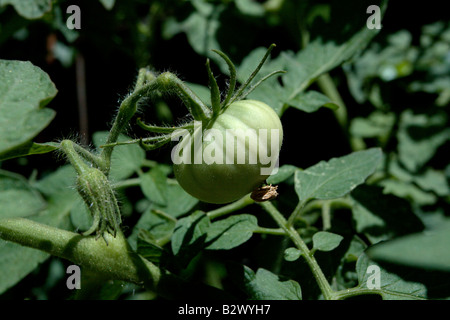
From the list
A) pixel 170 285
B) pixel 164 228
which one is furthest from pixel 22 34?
pixel 170 285

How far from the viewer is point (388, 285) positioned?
0.90 meters

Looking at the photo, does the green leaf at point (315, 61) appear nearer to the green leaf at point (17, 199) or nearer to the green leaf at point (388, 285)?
the green leaf at point (388, 285)

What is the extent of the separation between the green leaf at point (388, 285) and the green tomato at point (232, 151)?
0.29 meters

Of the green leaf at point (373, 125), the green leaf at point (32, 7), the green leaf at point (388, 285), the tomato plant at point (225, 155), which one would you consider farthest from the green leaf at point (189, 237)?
the green leaf at point (373, 125)

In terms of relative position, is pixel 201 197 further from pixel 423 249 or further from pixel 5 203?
pixel 423 249

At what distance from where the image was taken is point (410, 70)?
1915 millimetres

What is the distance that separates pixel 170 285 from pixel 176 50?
1.20 meters

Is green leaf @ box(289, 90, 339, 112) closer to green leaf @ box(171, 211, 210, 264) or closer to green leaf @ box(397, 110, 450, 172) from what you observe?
green leaf @ box(171, 211, 210, 264)

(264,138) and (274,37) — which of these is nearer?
(264,138)

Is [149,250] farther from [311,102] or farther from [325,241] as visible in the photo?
[311,102]

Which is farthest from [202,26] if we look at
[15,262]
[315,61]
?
[15,262]

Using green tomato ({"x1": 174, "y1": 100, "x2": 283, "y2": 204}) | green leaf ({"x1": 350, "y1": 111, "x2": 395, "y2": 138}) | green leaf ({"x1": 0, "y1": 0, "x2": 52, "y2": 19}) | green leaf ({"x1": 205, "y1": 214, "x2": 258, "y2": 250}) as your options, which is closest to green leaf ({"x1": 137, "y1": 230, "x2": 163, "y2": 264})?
green leaf ({"x1": 205, "y1": 214, "x2": 258, "y2": 250})

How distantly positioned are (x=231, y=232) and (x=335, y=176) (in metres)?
0.28
